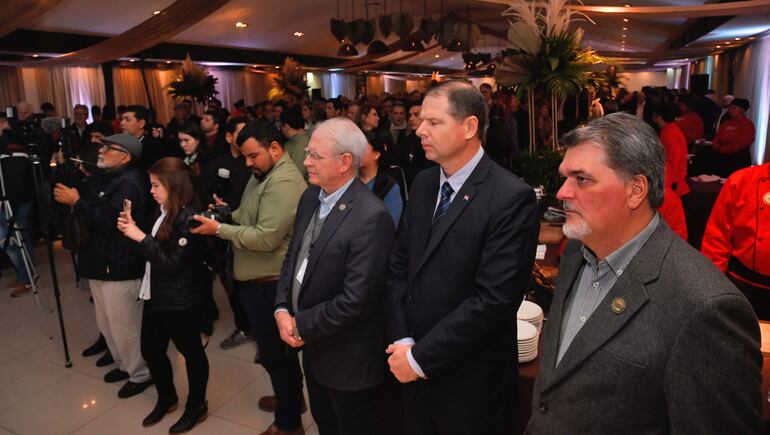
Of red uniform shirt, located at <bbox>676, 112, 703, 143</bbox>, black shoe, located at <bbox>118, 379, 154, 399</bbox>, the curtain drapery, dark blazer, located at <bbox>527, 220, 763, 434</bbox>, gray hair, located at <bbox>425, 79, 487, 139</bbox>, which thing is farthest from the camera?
the curtain drapery

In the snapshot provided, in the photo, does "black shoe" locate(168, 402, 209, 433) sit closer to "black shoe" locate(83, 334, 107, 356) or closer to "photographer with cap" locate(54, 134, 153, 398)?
"photographer with cap" locate(54, 134, 153, 398)

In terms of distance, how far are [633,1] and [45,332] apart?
11419 millimetres

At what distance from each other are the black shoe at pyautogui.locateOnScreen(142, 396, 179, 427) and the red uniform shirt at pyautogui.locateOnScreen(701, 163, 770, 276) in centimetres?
306

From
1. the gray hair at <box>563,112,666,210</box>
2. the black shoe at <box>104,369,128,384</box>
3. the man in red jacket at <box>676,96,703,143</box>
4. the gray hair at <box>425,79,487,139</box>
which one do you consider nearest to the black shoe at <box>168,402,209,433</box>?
the black shoe at <box>104,369,128,384</box>

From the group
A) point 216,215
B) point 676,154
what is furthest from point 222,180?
point 676,154

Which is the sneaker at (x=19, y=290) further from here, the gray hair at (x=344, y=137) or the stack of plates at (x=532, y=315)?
the stack of plates at (x=532, y=315)

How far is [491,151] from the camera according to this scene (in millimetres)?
6531

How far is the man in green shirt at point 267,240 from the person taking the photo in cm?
253

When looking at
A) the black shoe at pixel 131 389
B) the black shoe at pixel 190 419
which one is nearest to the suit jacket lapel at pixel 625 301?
the black shoe at pixel 190 419

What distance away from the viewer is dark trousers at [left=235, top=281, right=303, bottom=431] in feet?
8.62

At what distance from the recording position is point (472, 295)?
1672 mm

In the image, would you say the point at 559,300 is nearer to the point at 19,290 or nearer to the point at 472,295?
the point at 472,295

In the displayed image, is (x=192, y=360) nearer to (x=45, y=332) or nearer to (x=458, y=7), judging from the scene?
(x=45, y=332)

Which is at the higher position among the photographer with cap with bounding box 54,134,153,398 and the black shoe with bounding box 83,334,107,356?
the photographer with cap with bounding box 54,134,153,398
